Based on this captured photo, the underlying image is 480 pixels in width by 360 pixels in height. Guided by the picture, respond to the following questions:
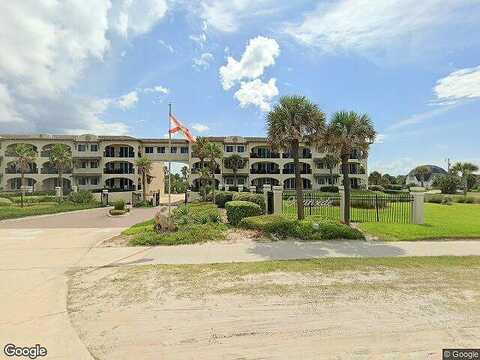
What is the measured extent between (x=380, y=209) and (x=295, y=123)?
47.3ft

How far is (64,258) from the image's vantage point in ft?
37.0

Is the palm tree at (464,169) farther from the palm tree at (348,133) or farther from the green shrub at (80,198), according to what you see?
the green shrub at (80,198)

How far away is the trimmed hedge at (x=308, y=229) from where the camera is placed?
14.0 metres

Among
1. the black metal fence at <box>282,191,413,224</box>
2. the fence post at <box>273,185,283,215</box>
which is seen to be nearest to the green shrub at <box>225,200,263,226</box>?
the fence post at <box>273,185,283,215</box>

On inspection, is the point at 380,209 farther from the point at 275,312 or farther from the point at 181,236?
the point at 275,312

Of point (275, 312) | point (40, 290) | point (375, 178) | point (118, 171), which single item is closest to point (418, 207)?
point (275, 312)

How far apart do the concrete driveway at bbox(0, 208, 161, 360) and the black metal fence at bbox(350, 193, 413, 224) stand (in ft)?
50.7

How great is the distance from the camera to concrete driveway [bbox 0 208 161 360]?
5.21 m

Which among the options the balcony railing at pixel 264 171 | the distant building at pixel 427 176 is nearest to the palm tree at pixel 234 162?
the balcony railing at pixel 264 171

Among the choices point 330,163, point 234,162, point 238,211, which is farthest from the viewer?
point 330,163

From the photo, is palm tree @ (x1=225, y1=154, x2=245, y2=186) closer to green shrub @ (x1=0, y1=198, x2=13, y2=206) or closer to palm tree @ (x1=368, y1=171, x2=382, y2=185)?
green shrub @ (x1=0, y1=198, x2=13, y2=206)

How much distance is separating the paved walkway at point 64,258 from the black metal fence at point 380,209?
22.3ft

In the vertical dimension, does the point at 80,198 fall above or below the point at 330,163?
below

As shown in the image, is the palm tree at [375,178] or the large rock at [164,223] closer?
the large rock at [164,223]
